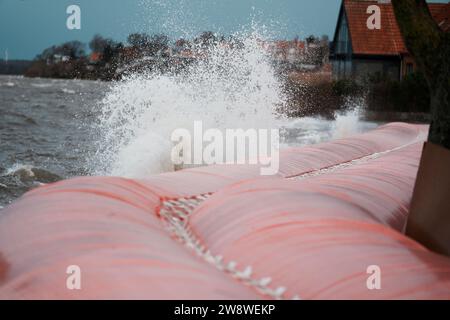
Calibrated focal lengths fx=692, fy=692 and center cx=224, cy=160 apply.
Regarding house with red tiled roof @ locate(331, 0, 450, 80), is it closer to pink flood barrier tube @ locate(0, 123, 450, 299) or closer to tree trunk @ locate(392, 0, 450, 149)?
tree trunk @ locate(392, 0, 450, 149)

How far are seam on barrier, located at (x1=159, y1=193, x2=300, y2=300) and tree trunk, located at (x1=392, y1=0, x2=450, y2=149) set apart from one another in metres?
1.06

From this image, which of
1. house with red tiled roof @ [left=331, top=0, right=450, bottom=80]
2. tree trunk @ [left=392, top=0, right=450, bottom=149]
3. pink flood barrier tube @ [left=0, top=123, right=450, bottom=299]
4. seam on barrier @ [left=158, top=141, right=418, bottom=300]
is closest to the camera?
pink flood barrier tube @ [left=0, top=123, right=450, bottom=299]

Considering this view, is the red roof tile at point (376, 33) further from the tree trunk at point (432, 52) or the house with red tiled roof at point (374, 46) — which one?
the tree trunk at point (432, 52)

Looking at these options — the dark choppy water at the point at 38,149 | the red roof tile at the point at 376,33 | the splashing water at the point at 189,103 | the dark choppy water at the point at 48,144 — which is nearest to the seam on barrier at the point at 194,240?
the dark choppy water at the point at 48,144

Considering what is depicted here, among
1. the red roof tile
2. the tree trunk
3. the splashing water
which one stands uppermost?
the red roof tile

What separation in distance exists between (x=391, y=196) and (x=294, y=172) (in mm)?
1053

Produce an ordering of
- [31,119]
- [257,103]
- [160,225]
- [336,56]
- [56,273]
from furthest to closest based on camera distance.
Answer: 1. [336,56]
2. [31,119]
3. [257,103]
4. [160,225]
5. [56,273]

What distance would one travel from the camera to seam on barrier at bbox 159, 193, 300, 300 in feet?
6.55

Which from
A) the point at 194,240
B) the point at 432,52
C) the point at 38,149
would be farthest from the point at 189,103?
the point at 194,240

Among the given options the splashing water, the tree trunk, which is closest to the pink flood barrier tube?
the tree trunk

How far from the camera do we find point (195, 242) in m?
2.31

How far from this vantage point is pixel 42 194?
2621mm
